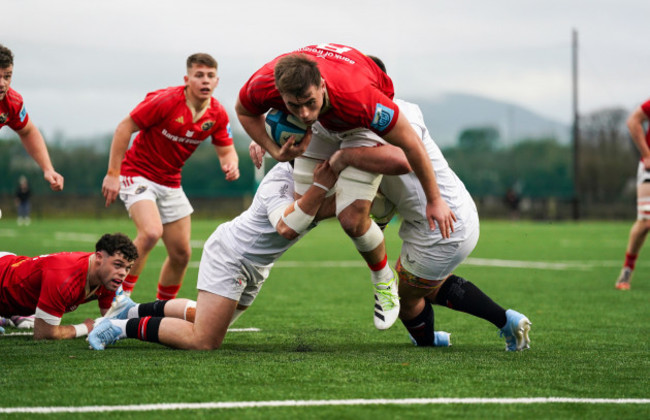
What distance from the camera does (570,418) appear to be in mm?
3227

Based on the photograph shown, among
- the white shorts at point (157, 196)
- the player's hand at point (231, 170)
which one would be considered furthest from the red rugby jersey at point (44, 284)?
the player's hand at point (231, 170)

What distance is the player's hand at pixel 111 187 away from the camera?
6383 millimetres

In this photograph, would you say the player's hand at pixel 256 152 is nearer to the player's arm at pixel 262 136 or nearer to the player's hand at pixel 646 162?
the player's arm at pixel 262 136

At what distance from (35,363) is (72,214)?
3366 centimetres

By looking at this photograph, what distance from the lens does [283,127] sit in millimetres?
4629

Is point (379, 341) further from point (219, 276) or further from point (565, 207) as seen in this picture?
point (565, 207)

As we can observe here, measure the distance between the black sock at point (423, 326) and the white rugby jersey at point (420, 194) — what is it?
1.64ft

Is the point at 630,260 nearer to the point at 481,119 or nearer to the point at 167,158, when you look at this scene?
the point at 167,158

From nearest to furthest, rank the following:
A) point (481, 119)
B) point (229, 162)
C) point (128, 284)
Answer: point (128, 284)
point (229, 162)
point (481, 119)

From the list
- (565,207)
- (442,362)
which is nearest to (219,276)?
(442,362)

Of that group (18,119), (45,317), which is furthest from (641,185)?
(45,317)

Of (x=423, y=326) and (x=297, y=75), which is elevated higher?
(x=297, y=75)

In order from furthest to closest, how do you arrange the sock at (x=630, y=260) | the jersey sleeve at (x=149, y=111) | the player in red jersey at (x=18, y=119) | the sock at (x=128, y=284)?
the sock at (x=630, y=260) → the sock at (x=128, y=284) → the jersey sleeve at (x=149, y=111) → the player in red jersey at (x=18, y=119)

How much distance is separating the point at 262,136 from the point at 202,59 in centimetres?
232
